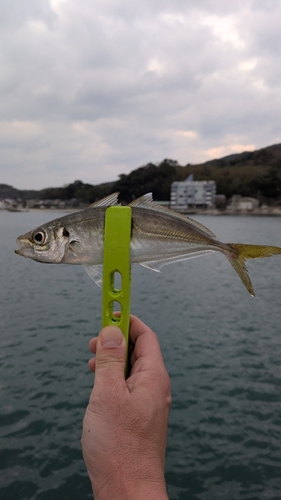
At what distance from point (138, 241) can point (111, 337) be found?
68 cm

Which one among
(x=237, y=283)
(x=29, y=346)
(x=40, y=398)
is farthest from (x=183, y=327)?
(x=237, y=283)

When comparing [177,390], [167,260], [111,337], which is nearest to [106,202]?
[167,260]

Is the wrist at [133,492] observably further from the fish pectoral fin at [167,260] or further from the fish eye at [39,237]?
the fish eye at [39,237]

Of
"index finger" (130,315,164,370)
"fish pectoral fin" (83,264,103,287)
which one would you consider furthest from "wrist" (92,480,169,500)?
"fish pectoral fin" (83,264,103,287)

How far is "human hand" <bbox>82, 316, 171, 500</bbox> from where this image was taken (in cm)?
222

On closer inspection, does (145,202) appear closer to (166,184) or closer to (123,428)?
(123,428)

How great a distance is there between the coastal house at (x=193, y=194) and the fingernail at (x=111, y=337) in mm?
165060

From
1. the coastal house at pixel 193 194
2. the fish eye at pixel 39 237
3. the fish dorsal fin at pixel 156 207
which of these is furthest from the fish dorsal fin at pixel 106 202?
the coastal house at pixel 193 194

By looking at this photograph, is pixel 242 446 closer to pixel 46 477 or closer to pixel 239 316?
pixel 46 477

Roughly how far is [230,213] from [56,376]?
15198 centimetres

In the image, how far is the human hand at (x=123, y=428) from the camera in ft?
7.28

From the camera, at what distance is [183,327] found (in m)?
17.4

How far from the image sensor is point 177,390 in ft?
38.2

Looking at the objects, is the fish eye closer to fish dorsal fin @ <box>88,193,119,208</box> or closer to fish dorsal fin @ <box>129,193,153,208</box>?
fish dorsal fin @ <box>88,193,119,208</box>
